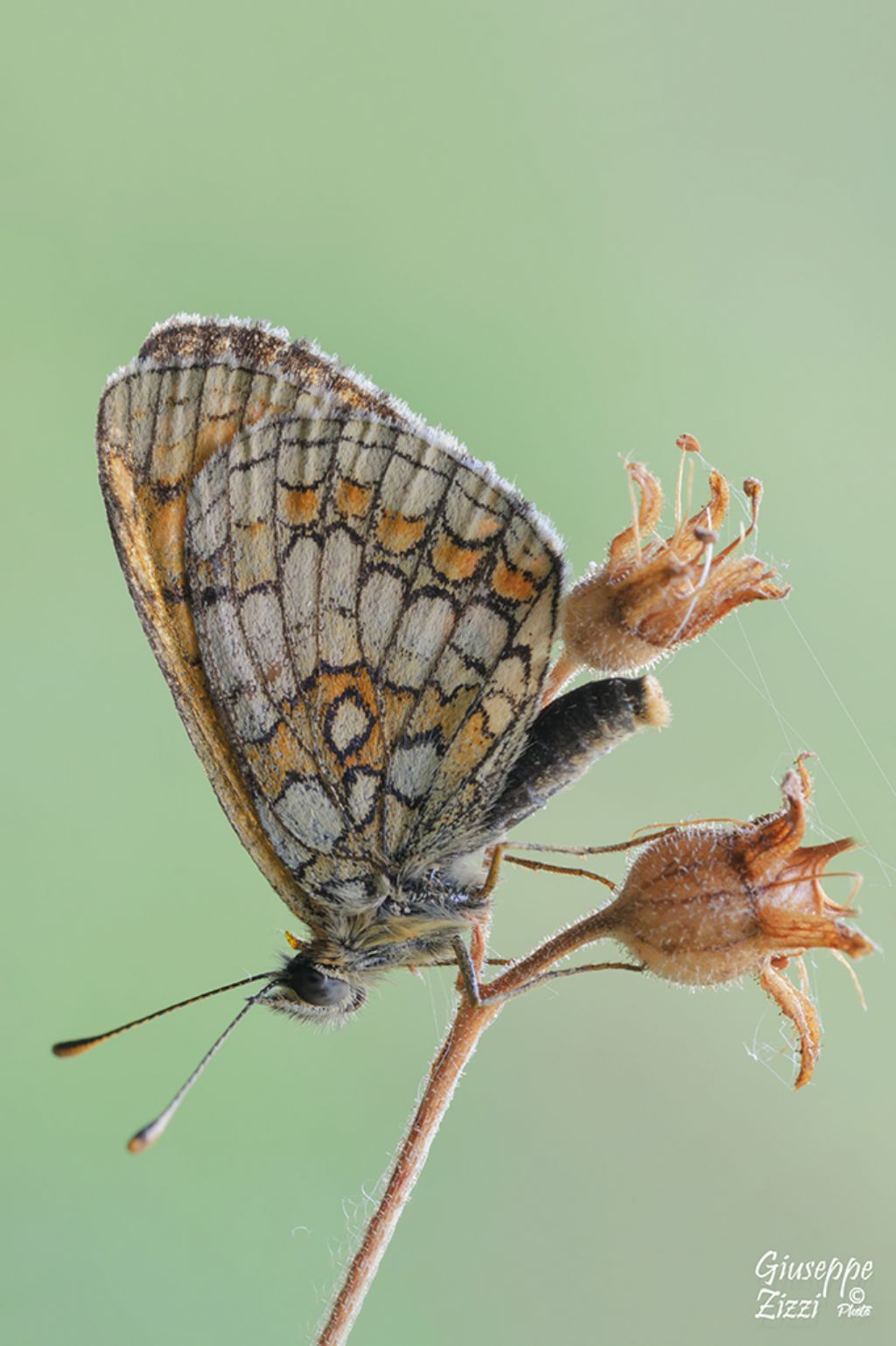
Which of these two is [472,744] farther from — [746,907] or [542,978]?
[746,907]

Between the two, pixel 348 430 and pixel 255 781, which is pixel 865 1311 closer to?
pixel 255 781

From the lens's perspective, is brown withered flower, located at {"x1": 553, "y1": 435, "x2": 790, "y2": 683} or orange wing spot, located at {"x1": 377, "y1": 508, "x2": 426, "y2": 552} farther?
orange wing spot, located at {"x1": 377, "y1": 508, "x2": 426, "y2": 552}

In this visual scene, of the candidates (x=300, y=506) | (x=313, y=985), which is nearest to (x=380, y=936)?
(x=313, y=985)

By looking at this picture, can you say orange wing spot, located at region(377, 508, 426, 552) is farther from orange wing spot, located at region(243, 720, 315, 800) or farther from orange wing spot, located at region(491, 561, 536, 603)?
orange wing spot, located at region(243, 720, 315, 800)

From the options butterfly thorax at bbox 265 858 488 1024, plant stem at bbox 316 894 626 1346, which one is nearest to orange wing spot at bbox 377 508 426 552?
butterfly thorax at bbox 265 858 488 1024
